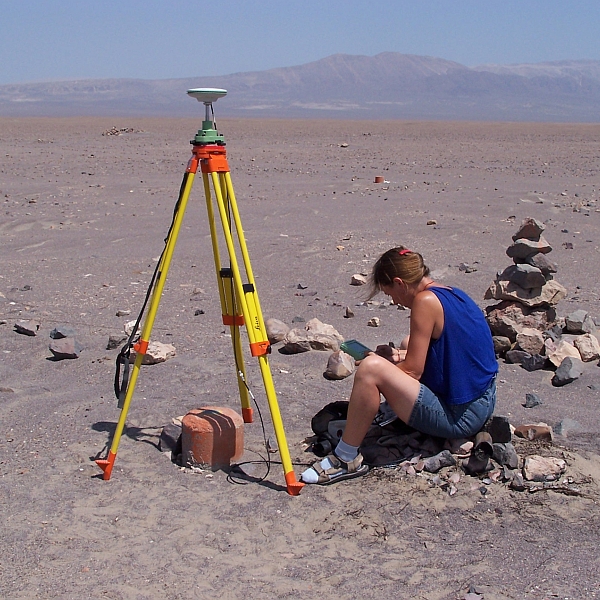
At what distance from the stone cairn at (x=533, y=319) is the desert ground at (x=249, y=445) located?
189mm

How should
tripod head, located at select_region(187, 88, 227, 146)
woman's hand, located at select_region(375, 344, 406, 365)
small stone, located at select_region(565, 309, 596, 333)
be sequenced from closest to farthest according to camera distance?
tripod head, located at select_region(187, 88, 227, 146), woman's hand, located at select_region(375, 344, 406, 365), small stone, located at select_region(565, 309, 596, 333)

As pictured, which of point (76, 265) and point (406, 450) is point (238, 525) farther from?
point (76, 265)

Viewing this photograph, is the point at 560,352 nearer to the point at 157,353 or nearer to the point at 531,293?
the point at 531,293

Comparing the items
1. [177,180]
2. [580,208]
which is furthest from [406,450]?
[177,180]

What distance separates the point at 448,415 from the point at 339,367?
1.53 metres

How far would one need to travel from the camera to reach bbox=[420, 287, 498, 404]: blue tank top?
13.9 ft

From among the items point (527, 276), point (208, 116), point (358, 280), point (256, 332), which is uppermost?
point (208, 116)

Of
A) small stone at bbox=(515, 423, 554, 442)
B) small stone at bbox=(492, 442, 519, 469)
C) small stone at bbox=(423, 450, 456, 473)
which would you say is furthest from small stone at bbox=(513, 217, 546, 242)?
small stone at bbox=(423, 450, 456, 473)

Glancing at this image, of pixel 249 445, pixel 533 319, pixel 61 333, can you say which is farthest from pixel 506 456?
pixel 61 333

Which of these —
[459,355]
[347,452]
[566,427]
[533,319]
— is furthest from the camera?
[533,319]

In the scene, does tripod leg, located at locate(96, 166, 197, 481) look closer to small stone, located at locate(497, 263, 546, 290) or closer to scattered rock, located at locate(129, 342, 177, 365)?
scattered rock, located at locate(129, 342, 177, 365)

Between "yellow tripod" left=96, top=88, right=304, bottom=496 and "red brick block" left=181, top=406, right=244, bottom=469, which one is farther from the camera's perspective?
"red brick block" left=181, top=406, right=244, bottom=469

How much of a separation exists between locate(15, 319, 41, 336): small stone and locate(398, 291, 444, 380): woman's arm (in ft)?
12.1

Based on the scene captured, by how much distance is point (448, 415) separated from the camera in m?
4.36
